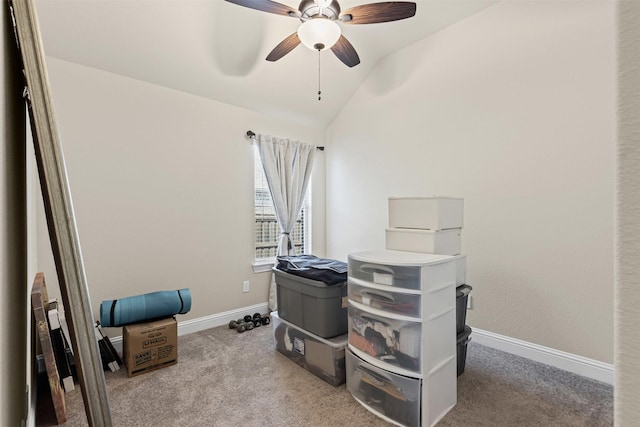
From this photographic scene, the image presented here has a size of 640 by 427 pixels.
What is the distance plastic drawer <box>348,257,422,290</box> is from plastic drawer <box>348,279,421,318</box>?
37mm

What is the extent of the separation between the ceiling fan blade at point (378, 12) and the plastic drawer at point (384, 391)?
2.13 metres

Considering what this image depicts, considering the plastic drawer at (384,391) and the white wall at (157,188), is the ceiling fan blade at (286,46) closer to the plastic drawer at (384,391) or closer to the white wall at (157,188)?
the white wall at (157,188)

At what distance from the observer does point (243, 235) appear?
10.7 feet

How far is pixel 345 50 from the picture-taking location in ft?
7.22

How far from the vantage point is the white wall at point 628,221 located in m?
0.36

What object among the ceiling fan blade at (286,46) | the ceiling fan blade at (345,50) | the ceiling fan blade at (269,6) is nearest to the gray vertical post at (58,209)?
the ceiling fan blade at (269,6)

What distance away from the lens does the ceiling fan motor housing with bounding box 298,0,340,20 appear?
177 cm

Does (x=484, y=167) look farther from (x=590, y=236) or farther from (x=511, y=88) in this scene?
(x=590, y=236)

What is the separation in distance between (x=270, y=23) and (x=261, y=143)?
46.9 inches

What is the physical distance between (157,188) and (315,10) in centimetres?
200

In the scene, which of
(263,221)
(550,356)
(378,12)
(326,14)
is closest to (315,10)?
(326,14)

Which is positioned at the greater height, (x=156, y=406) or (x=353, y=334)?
(x=353, y=334)

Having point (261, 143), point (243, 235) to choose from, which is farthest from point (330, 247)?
point (261, 143)

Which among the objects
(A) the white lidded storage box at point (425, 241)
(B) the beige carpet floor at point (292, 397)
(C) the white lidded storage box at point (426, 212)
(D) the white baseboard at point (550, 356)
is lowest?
(B) the beige carpet floor at point (292, 397)
